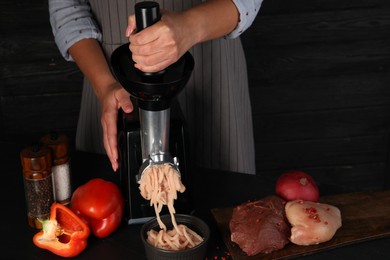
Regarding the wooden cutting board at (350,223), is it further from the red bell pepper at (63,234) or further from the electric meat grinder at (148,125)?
the red bell pepper at (63,234)

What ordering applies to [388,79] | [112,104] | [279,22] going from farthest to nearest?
[388,79] → [279,22] → [112,104]

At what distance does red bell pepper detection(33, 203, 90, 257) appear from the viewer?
1374 millimetres

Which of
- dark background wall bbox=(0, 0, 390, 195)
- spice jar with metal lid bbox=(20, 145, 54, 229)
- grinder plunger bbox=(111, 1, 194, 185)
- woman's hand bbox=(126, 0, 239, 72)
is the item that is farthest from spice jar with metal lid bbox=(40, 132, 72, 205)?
dark background wall bbox=(0, 0, 390, 195)

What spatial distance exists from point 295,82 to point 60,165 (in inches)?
61.3

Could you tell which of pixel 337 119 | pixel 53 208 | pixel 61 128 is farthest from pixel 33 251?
pixel 337 119

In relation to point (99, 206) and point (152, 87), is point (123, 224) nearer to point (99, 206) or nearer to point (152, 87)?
point (99, 206)

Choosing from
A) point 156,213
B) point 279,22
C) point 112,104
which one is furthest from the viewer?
point 279,22

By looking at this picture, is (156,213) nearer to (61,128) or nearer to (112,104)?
(112,104)

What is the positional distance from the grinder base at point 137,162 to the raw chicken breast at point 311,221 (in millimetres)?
260

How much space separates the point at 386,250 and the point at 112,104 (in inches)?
→ 29.8

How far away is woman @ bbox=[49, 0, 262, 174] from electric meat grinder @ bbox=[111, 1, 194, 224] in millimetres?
98

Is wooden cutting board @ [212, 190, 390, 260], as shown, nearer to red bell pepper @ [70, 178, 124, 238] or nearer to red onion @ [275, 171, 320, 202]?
red onion @ [275, 171, 320, 202]

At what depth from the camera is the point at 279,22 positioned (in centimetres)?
268

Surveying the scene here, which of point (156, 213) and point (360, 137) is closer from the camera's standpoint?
point (156, 213)
